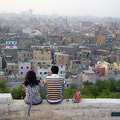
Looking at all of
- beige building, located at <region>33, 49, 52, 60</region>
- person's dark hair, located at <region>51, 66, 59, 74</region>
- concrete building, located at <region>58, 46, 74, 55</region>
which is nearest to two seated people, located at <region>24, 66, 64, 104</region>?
person's dark hair, located at <region>51, 66, 59, 74</region>

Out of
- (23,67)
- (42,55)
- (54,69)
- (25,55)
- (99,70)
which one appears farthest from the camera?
(25,55)

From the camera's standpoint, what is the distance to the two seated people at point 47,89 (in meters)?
3.48

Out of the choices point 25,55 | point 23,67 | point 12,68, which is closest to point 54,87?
point 12,68

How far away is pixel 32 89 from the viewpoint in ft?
11.6

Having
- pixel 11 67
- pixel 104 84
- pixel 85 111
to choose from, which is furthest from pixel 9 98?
pixel 11 67

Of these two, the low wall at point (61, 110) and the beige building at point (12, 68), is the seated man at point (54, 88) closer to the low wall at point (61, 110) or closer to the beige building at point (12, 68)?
the low wall at point (61, 110)

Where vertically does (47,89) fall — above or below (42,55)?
above

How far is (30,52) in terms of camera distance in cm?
2194

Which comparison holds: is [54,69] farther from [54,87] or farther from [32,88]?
[32,88]

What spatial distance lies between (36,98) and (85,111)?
57 centimetres

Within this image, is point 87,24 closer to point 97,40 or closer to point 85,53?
point 97,40

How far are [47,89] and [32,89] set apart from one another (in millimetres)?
176

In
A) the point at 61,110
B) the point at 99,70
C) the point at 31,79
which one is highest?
the point at 31,79

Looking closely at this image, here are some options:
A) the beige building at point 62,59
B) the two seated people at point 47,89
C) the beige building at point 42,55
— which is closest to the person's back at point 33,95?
the two seated people at point 47,89
